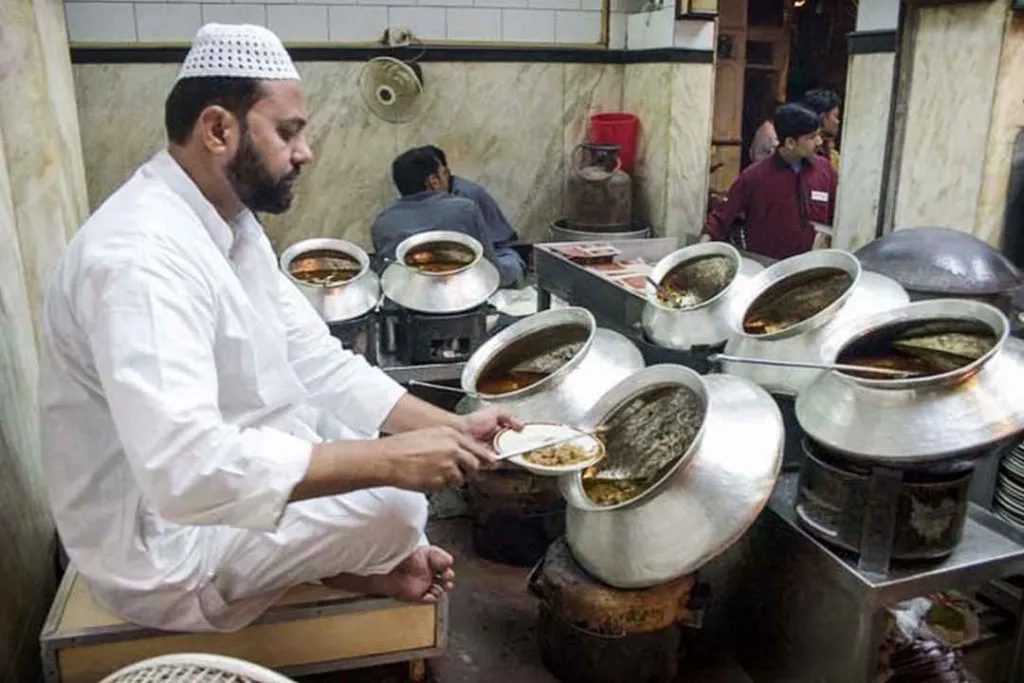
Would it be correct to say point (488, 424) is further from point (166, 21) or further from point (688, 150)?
point (166, 21)

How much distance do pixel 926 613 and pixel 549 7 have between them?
5.12m

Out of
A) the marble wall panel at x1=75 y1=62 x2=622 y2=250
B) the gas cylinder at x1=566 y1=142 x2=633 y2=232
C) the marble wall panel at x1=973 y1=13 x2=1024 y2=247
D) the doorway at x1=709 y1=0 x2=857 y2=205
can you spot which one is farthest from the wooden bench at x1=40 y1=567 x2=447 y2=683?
the doorway at x1=709 y1=0 x2=857 y2=205

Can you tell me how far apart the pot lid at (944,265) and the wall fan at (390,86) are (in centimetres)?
392

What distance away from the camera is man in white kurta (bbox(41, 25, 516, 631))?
1607 millimetres

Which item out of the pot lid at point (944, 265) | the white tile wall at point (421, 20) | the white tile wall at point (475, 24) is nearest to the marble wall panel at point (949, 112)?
the pot lid at point (944, 265)

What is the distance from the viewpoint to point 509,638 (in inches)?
109

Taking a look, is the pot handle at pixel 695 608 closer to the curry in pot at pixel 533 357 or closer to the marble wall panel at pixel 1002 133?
the curry in pot at pixel 533 357

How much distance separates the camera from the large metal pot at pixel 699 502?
6.75 feet

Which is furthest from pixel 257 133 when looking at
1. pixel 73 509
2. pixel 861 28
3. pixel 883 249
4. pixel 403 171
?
pixel 861 28

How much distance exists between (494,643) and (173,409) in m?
1.51

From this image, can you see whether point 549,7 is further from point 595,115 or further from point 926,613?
point 926,613

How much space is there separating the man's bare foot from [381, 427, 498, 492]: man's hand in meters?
0.44

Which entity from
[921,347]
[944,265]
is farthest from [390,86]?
[921,347]

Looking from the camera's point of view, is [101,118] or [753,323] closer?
[753,323]
